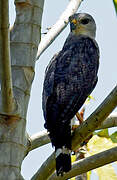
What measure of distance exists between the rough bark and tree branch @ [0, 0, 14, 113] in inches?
5.7

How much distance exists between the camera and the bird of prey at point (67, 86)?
12.7 feet

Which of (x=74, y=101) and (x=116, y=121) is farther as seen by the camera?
(x=74, y=101)

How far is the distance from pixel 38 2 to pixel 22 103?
83 centimetres

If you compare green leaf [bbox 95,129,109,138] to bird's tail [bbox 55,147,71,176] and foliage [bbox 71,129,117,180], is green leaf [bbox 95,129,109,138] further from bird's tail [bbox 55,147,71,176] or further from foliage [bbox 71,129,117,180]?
bird's tail [bbox 55,147,71,176]

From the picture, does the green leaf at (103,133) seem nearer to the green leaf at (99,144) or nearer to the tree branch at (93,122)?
the green leaf at (99,144)

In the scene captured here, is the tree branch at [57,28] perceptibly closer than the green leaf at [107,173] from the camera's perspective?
Answer: No

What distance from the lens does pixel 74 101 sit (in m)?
4.19

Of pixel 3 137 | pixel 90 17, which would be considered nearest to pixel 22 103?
pixel 3 137

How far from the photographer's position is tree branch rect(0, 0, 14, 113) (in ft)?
7.33

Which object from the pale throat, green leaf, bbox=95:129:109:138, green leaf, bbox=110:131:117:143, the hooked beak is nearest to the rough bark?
green leaf, bbox=110:131:117:143

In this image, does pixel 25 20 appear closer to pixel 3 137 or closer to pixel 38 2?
pixel 38 2

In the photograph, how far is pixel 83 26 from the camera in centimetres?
590

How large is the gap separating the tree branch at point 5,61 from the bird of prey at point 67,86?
0.81 meters

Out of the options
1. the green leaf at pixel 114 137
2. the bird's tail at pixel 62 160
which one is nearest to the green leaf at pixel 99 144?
the green leaf at pixel 114 137
